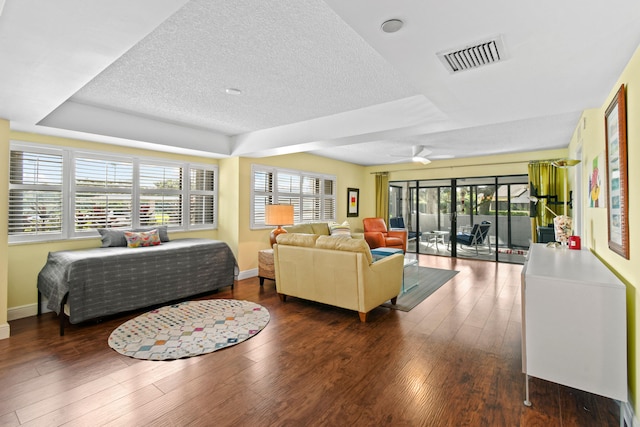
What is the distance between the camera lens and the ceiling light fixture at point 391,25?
153 centimetres

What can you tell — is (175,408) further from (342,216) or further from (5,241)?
(342,216)

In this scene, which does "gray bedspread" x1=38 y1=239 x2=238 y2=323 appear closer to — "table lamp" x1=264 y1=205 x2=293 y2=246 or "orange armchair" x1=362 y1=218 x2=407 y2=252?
"table lamp" x1=264 y1=205 x2=293 y2=246

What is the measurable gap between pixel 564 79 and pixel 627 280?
1437mm

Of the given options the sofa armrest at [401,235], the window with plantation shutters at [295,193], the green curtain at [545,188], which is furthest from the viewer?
the sofa armrest at [401,235]

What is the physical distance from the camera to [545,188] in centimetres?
591

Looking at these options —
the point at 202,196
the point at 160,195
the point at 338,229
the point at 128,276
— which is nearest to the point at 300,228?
the point at 338,229

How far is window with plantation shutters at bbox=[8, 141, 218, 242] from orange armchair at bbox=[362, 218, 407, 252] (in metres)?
3.81

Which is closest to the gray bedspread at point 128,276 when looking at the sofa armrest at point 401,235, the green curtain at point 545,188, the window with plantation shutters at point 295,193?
the window with plantation shutters at point 295,193

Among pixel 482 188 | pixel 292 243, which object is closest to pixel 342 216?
pixel 482 188

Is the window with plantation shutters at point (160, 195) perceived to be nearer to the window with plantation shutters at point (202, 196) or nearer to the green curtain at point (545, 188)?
the window with plantation shutters at point (202, 196)

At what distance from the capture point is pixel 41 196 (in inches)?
146

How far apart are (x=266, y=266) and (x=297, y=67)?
316cm

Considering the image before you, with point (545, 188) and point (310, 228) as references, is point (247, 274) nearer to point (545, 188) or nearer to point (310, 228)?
point (310, 228)

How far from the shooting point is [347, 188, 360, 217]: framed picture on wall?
8.08 meters
